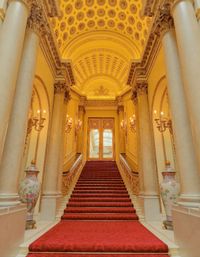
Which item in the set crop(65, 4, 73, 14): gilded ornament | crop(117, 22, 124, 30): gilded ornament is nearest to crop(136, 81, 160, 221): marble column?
crop(117, 22, 124, 30): gilded ornament

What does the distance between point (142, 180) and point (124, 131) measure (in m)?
6.19

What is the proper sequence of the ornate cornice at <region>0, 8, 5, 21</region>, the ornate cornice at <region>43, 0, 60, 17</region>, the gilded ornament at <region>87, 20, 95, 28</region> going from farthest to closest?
1. the gilded ornament at <region>87, 20, 95, 28</region>
2. the ornate cornice at <region>43, 0, 60, 17</region>
3. the ornate cornice at <region>0, 8, 5, 21</region>

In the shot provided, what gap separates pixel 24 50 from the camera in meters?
4.04

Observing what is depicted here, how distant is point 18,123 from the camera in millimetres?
3508

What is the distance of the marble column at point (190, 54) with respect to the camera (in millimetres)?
3004

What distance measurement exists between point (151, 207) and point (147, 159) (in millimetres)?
1484

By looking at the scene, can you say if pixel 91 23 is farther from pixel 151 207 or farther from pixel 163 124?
pixel 151 207

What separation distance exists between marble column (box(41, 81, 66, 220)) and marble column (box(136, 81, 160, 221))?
279 centimetres

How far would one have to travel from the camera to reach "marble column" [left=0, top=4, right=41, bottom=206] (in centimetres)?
315

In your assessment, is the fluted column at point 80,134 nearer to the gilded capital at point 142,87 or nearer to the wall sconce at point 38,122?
the wall sconce at point 38,122

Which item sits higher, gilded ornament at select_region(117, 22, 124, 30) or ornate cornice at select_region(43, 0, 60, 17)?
gilded ornament at select_region(117, 22, 124, 30)

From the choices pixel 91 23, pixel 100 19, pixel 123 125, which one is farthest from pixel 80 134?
pixel 100 19

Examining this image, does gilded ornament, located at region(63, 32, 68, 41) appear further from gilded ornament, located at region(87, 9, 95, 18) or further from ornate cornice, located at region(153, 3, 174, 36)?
ornate cornice, located at region(153, 3, 174, 36)

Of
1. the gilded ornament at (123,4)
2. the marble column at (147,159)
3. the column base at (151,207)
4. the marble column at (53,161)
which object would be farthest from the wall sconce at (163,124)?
the gilded ornament at (123,4)
